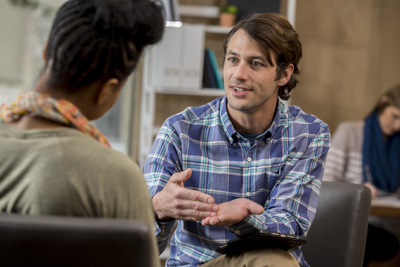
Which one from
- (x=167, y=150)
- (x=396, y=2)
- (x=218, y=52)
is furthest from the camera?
(x=396, y=2)

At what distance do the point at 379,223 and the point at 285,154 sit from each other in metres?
1.42

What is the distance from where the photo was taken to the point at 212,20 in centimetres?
342

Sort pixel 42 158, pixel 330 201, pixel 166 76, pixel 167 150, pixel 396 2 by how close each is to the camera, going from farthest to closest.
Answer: pixel 396 2
pixel 166 76
pixel 330 201
pixel 167 150
pixel 42 158

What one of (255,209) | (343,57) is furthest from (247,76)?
(343,57)

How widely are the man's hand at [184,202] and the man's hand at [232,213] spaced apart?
2 centimetres

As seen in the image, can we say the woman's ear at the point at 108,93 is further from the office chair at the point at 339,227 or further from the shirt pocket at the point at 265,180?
the office chair at the point at 339,227

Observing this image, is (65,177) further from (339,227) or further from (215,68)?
(215,68)

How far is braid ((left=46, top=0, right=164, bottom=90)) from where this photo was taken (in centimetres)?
73

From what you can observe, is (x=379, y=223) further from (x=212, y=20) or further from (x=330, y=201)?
(x=212, y=20)

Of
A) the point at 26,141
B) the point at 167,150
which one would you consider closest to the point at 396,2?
the point at 167,150

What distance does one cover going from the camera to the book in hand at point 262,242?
111 centimetres

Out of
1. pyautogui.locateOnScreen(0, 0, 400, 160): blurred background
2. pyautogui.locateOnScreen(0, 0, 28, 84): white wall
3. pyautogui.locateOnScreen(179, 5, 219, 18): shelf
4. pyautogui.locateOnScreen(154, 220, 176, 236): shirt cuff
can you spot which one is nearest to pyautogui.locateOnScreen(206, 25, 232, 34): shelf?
pyautogui.locateOnScreen(179, 5, 219, 18): shelf

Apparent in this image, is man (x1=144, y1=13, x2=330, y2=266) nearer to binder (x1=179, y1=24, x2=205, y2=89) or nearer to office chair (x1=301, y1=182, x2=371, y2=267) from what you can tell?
office chair (x1=301, y1=182, x2=371, y2=267)

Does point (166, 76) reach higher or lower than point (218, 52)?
lower
